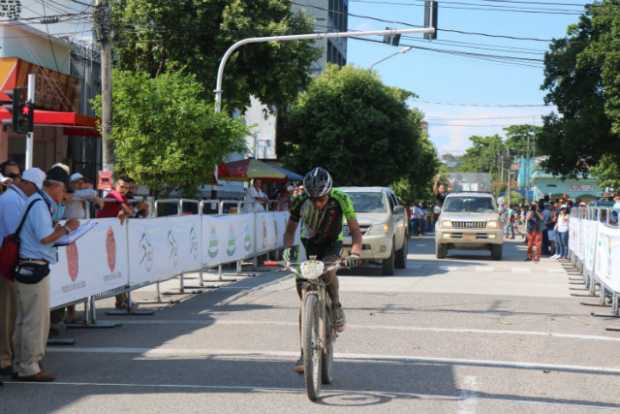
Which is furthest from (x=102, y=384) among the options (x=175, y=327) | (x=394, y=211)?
(x=394, y=211)

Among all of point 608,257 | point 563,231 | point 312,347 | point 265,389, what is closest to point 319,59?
point 563,231

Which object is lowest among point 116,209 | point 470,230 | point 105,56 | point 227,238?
point 470,230

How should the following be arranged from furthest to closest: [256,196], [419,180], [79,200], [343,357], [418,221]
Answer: [419,180], [418,221], [256,196], [79,200], [343,357]

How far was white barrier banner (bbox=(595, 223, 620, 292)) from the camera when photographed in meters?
14.0

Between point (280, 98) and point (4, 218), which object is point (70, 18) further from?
point (4, 218)

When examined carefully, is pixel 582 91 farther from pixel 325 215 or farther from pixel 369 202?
pixel 325 215

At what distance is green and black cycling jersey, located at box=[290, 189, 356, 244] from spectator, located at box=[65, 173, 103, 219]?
4.80 m

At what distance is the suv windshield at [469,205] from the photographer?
29781mm

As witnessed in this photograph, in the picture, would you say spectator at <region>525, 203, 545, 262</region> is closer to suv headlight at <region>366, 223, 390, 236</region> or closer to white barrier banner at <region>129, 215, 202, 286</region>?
suv headlight at <region>366, 223, 390, 236</region>

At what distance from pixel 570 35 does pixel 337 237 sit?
34612mm

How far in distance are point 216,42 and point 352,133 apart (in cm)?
1460

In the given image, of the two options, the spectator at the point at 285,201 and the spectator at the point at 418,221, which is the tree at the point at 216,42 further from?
the spectator at the point at 418,221

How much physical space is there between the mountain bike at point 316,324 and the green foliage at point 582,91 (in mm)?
30422

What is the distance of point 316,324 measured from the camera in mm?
8062
